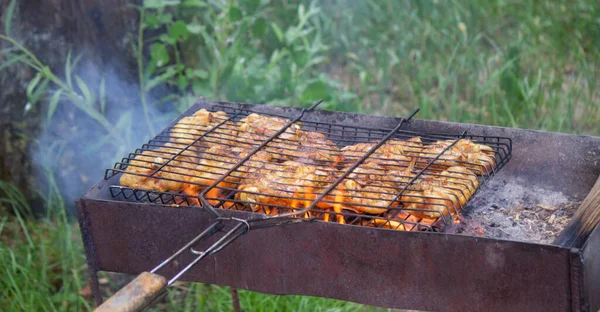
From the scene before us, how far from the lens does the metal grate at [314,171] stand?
283 centimetres

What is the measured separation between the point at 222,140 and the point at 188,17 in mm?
2513

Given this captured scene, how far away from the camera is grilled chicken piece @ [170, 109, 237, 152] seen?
3377 millimetres

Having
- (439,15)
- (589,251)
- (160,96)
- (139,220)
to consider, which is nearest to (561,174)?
(589,251)

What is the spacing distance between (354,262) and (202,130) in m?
1.15

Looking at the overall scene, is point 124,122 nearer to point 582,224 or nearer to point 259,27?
point 259,27

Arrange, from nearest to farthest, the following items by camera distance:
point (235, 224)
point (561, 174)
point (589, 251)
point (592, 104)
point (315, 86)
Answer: point (589, 251) < point (235, 224) < point (561, 174) < point (315, 86) < point (592, 104)

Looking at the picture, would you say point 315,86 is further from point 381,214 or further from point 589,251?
point 589,251

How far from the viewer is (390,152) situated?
3217 mm

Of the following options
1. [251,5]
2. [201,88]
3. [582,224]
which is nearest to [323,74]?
[251,5]

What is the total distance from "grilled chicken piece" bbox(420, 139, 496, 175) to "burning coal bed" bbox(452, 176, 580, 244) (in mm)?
180

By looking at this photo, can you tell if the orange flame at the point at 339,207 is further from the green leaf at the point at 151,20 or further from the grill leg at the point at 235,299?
the green leaf at the point at 151,20

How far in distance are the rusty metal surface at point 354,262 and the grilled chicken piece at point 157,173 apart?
0.50 ft

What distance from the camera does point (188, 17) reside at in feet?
18.5

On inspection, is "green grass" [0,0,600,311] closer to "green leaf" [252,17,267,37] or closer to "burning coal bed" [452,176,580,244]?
"green leaf" [252,17,267,37]
